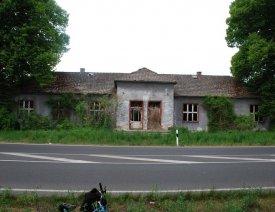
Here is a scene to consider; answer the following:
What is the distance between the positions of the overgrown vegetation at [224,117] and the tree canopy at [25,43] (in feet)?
46.2

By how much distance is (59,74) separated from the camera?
37156 millimetres

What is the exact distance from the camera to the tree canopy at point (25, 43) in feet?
93.8

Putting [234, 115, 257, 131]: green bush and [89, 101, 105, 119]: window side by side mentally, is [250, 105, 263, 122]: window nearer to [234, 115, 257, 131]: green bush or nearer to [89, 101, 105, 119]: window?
[234, 115, 257, 131]: green bush

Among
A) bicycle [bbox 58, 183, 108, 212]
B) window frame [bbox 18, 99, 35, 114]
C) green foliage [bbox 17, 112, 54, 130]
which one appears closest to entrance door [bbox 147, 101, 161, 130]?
green foliage [bbox 17, 112, 54, 130]

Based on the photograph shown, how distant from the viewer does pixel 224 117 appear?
34.0 m

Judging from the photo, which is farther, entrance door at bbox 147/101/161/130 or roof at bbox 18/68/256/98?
roof at bbox 18/68/256/98

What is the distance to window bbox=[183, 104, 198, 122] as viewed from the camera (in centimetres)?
3491

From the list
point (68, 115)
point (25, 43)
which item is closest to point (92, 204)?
point (25, 43)

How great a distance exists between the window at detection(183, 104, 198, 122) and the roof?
1158 millimetres

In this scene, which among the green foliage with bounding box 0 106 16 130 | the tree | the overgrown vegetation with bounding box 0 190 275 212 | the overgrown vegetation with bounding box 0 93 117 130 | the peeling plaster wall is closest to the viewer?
the overgrown vegetation with bounding box 0 190 275 212

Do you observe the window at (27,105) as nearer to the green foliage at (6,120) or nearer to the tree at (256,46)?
the green foliage at (6,120)

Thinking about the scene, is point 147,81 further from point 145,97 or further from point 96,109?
point 96,109

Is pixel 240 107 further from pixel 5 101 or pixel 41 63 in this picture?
pixel 5 101

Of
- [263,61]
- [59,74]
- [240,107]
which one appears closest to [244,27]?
[263,61]
